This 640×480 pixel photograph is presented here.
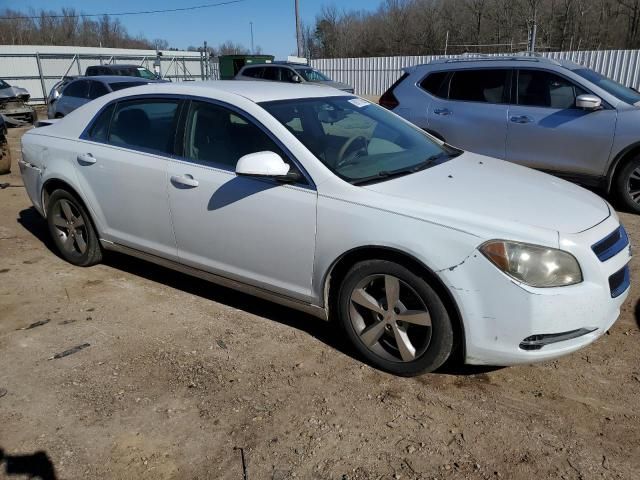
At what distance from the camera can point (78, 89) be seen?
12.5 m

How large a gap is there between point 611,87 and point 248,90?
15.8 ft

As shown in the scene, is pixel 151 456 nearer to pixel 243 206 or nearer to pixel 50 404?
pixel 50 404

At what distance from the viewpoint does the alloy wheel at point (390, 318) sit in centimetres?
292

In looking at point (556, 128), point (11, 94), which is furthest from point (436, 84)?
point (11, 94)

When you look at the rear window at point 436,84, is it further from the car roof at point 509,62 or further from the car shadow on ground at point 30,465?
the car shadow on ground at point 30,465

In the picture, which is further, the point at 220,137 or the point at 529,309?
the point at 220,137

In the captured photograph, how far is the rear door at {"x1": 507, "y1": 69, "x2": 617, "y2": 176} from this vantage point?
20.0 ft

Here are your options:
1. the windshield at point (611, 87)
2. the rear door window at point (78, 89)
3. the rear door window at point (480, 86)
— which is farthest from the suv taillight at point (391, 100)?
the rear door window at point (78, 89)

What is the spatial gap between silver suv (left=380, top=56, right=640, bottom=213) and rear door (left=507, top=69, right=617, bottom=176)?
0.4 inches

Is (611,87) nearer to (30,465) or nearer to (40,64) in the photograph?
(30,465)

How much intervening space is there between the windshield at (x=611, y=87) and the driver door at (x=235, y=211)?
479cm

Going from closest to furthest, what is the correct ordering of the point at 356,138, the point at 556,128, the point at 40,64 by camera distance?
the point at 356,138 < the point at 556,128 < the point at 40,64

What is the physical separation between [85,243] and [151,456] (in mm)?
2714

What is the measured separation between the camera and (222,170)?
350cm
